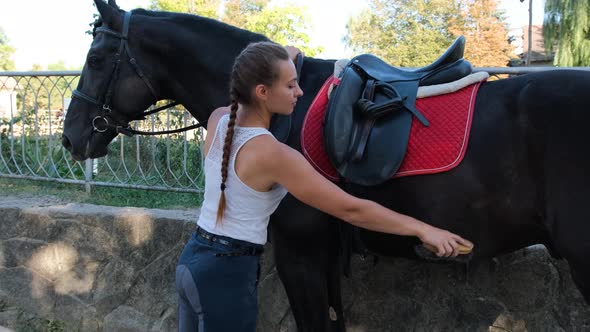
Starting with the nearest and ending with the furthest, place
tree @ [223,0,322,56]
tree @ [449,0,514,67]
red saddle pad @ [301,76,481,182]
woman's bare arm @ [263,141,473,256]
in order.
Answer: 1. woman's bare arm @ [263,141,473,256]
2. red saddle pad @ [301,76,481,182]
3. tree @ [223,0,322,56]
4. tree @ [449,0,514,67]

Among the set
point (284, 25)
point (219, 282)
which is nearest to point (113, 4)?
point (219, 282)

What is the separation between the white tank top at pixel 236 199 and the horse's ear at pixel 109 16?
1.25 metres

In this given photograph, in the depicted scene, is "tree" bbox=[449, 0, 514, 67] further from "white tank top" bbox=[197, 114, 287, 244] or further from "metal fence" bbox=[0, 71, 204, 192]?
"white tank top" bbox=[197, 114, 287, 244]

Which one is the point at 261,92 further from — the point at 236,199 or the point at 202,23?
the point at 202,23

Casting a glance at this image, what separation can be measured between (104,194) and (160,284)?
134 centimetres

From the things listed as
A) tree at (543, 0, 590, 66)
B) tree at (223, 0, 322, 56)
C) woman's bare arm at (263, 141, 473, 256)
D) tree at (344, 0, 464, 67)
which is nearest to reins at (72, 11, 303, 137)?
woman's bare arm at (263, 141, 473, 256)

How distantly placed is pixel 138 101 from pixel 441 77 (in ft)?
5.19

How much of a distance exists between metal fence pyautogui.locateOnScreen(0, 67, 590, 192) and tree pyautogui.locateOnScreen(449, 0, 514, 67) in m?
24.1

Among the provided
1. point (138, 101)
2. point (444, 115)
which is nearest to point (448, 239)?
point (444, 115)

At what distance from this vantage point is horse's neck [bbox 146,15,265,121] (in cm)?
265

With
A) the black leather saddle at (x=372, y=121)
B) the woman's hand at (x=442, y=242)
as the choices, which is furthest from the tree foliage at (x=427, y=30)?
the woman's hand at (x=442, y=242)

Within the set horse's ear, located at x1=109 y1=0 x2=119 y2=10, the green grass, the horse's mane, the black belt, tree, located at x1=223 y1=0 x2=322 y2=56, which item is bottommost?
the green grass

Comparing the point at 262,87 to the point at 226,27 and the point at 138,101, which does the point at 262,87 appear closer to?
the point at 226,27

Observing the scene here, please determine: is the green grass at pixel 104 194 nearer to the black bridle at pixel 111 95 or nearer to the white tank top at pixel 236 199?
the black bridle at pixel 111 95
